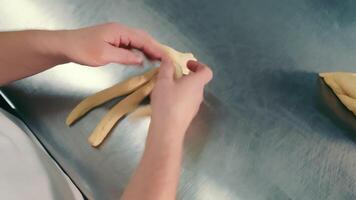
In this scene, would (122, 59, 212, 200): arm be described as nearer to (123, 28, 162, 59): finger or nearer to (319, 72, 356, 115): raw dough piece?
(123, 28, 162, 59): finger

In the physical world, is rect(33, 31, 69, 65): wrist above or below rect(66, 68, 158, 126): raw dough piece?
above

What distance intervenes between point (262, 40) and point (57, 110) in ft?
1.04

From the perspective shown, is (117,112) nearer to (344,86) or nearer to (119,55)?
(119,55)

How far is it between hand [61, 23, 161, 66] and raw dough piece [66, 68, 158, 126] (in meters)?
0.05

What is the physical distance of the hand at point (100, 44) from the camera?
56cm

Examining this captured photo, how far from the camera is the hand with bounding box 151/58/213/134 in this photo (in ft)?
1.69

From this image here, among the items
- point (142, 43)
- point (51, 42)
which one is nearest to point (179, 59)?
point (142, 43)

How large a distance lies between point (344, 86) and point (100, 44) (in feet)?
1.05

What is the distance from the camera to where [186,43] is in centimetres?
70

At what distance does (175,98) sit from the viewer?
0.52 meters

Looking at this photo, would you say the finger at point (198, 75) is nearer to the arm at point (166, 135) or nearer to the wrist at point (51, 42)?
the arm at point (166, 135)

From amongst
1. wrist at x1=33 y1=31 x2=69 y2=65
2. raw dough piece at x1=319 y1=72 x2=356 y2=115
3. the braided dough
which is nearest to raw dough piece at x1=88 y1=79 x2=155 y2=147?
the braided dough

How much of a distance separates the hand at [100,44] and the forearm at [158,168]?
4.2 inches

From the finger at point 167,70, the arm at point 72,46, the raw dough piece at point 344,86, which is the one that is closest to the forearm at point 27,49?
the arm at point 72,46
